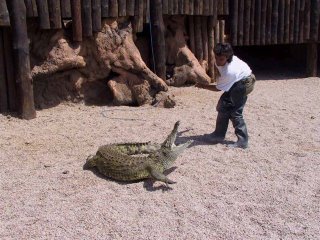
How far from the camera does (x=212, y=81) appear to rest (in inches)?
371

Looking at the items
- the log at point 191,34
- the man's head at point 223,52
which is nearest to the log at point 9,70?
the man's head at point 223,52

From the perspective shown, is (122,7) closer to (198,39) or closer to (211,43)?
(198,39)

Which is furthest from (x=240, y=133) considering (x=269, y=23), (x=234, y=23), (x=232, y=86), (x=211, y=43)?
(x=269, y=23)

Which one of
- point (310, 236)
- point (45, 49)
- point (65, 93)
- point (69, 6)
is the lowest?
point (310, 236)

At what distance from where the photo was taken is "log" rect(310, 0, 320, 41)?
9.94 meters

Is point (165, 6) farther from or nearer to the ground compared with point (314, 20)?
farther from the ground

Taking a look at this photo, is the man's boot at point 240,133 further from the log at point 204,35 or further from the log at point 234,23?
the log at point 234,23

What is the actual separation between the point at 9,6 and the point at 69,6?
88 centimetres

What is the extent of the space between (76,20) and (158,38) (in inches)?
65.8

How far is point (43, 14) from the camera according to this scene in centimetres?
701

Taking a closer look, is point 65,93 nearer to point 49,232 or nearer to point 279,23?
point 49,232

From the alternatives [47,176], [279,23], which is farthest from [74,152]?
[279,23]

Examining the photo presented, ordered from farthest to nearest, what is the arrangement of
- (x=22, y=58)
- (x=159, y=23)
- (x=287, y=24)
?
(x=287, y=24), (x=159, y=23), (x=22, y=58)

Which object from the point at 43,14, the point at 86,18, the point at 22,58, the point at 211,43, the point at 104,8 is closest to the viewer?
the point at 22,58
